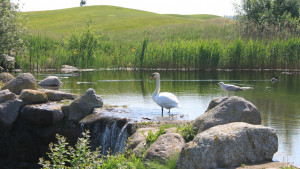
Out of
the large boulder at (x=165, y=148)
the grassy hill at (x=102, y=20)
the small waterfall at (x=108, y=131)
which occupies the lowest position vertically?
the small waterfall at (x=108, y=131)

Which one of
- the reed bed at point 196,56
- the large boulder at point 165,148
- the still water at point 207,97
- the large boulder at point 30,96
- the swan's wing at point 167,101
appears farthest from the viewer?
the reed bed at point 196,56

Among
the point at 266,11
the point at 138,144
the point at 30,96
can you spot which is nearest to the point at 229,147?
the point at 138,144

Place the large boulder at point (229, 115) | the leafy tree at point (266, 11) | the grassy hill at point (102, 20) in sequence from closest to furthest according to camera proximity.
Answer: the large boulder at point (229, 115)
the leafy tree at point (266, 11)
the grassy hill at point (102, 20)

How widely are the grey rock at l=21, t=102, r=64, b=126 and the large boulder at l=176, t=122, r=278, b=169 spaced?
823cm

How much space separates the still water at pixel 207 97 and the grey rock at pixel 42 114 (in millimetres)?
2818

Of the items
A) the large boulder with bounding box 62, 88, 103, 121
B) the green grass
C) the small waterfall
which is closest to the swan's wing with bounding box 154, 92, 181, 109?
the small waterfall

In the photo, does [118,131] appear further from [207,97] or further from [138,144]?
[207,97]

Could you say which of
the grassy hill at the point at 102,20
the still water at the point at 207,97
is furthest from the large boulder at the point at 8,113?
the grassy hill at the point at 102,20

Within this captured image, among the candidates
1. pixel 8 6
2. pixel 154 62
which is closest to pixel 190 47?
pixel 154 62

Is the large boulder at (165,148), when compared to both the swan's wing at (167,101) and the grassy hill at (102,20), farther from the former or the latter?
the grassy hill at (102,20)

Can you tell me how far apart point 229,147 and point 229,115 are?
6.67 feet

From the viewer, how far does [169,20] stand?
9962 centimetres

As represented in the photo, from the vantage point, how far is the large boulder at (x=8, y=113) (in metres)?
15.8

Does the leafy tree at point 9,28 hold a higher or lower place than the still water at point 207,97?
higher
